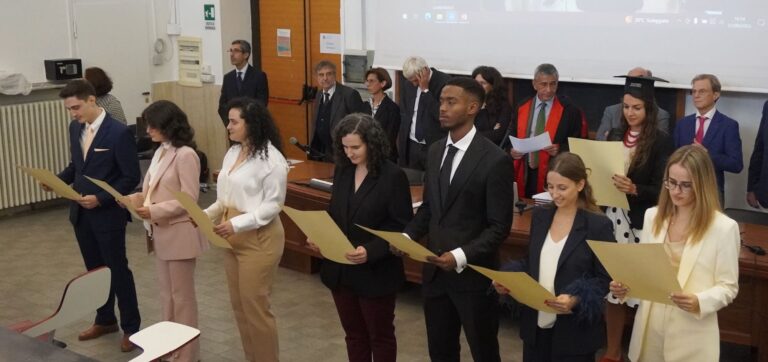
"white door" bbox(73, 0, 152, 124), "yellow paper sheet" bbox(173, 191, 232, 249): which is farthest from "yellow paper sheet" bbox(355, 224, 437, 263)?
"white door" bbox(73, 0, 152, 124)

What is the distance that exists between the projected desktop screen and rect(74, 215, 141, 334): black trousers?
3791 millimetres

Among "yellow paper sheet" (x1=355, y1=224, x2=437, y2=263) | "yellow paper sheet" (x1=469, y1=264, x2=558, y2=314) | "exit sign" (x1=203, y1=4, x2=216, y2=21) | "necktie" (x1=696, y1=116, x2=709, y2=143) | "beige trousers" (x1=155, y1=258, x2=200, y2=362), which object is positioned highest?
"exit sign" (x1=203, y1=4, x2=216, y2=21)

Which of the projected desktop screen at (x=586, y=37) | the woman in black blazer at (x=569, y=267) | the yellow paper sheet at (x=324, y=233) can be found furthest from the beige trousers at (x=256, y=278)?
the projected desktop screen at (x=586, y=37)

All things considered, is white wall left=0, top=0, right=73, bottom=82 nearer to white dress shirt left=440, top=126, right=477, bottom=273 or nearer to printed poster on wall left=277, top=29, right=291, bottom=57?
printed poster on wall left=277, top=29, right=291, bottom=57

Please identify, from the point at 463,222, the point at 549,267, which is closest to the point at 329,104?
the point at 463,222

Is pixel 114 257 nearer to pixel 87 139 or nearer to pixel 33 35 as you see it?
pixel 87 139

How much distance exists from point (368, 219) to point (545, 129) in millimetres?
2748

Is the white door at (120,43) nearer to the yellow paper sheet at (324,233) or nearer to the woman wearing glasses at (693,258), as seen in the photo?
the yellow paper sheet at (324,233)

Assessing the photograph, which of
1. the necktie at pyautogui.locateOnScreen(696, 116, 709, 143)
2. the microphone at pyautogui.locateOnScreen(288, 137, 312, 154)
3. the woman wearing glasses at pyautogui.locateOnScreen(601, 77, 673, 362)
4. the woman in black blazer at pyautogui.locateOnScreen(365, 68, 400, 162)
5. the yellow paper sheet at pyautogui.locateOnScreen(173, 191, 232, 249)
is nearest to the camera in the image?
the yellow paper sheet at pyautogui.locateOnScreen(173, 191, 232, 249)

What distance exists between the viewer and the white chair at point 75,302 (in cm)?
403

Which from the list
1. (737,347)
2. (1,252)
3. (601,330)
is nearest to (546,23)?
(737,347)

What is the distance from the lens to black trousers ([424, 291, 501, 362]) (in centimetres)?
407

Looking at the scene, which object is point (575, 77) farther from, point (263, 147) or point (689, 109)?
point (263, 147)

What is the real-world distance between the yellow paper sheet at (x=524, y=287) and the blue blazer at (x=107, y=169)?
106 inches
